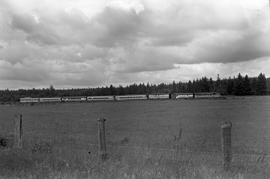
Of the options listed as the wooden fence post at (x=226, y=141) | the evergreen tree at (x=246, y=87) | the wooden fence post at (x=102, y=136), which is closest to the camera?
the wooden fence post at (x=226, y=141)

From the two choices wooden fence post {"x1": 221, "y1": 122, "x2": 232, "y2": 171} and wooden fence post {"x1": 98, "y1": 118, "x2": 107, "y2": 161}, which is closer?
wooden fence post {"x1": 221, "y1": 122, "x2": 232, "y2": 171}

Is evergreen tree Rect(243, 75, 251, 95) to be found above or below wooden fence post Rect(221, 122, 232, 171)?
above

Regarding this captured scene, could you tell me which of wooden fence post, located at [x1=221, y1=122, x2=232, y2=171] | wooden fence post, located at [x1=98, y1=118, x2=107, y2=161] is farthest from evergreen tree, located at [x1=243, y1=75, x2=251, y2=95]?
wooden fence post, located at [x1=221, y1=122, x2=232, y2=171]

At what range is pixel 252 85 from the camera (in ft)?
461

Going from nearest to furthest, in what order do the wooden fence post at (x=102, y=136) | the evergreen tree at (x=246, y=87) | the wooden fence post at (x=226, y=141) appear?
the wooden fence post at (x=226, y=141) → the wooden fence post at (x=102, y=136) → the evergreen tree at (x=246, y=87)

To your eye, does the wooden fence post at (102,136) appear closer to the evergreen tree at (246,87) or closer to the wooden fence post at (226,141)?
the wooden fence post at (226,141)

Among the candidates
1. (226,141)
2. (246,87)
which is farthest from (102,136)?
(246,87)

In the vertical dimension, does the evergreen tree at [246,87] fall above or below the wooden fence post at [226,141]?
above

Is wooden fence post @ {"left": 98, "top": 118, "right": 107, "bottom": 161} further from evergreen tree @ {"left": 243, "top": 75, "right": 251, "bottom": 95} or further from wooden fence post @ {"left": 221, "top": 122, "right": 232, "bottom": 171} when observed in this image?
evergreen tree @ {"left": 243, "top": 75, "right": 251, "bottom": 95}

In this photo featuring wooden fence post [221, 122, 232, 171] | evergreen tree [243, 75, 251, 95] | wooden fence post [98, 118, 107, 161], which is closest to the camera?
wooden fence post [221, 122, 232, 171]

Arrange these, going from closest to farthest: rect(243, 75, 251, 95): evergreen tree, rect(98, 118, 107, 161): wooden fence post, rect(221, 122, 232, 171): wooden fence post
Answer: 1. rect(221, 122, 232, 171): wooden fence post
2. rect(98, 118, 107, 161): wooden fence post
3. rect(243, 75, 251, 95): evergreen tree

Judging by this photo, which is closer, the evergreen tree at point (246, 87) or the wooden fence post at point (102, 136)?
the wooden fence post at point (102, 136)

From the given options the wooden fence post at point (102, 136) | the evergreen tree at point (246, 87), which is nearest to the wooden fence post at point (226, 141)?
the wooden fence post at point (102, 136)

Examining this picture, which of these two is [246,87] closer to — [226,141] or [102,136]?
[102,136]
